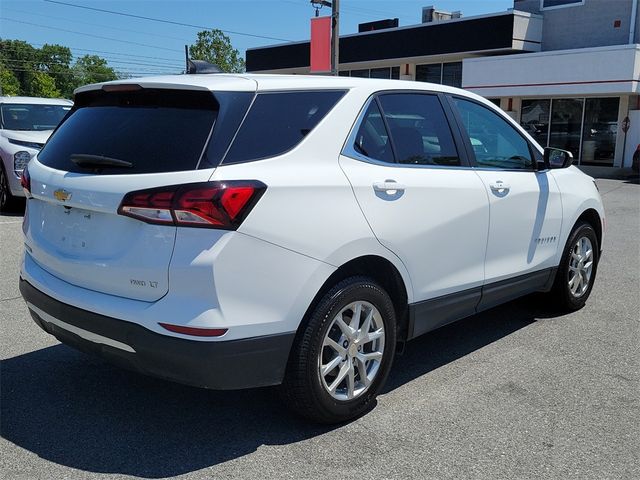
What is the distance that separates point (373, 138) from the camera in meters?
3.68

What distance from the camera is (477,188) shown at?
423 cm

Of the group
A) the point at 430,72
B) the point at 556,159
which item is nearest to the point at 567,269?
the point at 556,159

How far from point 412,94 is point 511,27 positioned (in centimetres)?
2283

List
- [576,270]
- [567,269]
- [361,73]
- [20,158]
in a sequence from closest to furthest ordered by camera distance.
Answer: [567,269], [576,270], [20,158], [361,73]

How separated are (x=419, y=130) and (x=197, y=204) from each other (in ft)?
5.88

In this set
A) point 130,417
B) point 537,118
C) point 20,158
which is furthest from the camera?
point 537,118

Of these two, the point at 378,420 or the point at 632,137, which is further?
the point at 632,137

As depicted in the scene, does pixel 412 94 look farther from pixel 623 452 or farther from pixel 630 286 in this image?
pixel 630 286

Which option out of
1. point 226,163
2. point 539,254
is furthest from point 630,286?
point 226,163

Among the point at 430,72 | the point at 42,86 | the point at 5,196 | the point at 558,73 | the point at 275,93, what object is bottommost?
the point at 5,196

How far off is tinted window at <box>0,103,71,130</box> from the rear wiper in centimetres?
808

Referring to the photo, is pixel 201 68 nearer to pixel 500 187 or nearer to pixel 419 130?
pixel 419 130

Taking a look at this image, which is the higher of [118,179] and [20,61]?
[20,61]

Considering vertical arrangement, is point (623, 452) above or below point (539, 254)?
below
